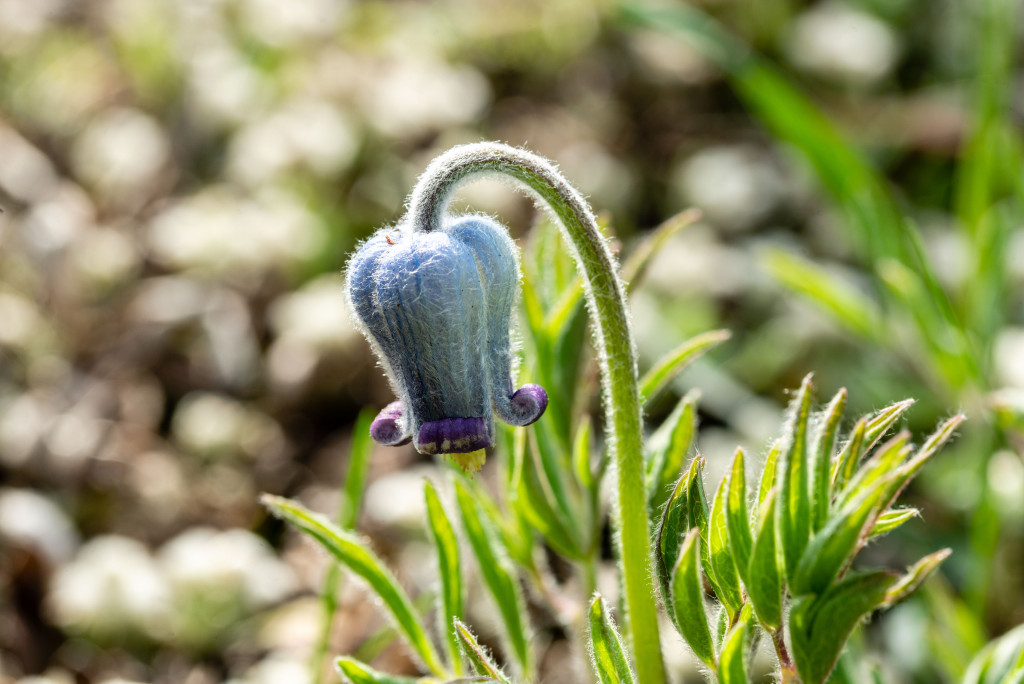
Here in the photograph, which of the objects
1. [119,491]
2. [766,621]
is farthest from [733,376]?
[766,621]

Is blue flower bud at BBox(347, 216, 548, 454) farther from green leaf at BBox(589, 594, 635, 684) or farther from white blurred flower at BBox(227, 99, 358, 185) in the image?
white blurred flower at BBox(227, 99, 358, 185)

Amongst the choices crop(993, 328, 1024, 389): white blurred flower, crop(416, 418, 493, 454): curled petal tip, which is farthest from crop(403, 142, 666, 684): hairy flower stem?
crop(993, 328, 1024, 389): white blurred flower

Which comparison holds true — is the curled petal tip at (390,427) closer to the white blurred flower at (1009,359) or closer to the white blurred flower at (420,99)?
the white blurred flower at (1009,359)


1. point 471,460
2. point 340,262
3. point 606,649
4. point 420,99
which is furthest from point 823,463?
point 420,99

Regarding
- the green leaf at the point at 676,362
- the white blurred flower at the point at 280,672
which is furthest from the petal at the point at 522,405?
the white blurred flower at the point at 280,672

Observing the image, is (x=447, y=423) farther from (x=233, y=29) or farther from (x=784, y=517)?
(x=233, y=29)
